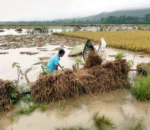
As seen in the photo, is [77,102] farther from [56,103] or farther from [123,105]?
[123,105]

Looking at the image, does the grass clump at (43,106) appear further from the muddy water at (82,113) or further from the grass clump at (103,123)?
the grass clump at (103,123)

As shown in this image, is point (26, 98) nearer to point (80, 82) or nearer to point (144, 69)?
point (80, 82)

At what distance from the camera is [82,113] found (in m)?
4.07

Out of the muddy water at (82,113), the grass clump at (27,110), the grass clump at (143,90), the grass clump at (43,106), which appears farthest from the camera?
the grass clump at (143,90)

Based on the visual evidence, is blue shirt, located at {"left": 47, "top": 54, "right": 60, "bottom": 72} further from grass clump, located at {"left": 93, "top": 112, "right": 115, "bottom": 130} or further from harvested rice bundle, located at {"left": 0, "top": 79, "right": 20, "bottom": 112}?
grass clump, located at {"left": 93, "top": 112, "right": 115, "bottom": 130}

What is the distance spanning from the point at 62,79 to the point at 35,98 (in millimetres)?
719

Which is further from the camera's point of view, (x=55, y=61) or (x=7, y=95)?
(x=55, y=61)

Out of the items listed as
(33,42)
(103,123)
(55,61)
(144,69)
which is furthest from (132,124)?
(33,42)

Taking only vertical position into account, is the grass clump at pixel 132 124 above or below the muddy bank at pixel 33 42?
above

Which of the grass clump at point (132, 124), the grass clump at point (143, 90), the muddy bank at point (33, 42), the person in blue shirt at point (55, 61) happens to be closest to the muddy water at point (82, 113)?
the grass clump at point (132, 124)

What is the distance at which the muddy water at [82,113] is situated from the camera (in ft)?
12.1

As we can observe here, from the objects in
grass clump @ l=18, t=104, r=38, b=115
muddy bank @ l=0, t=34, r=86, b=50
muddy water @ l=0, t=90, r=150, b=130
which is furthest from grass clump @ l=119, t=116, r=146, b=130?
muddy bank @ l=0, t=34, r=86, b=50

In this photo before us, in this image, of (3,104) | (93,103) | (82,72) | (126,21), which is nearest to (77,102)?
(93,103)

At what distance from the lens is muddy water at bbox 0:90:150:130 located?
3684 millimetres
